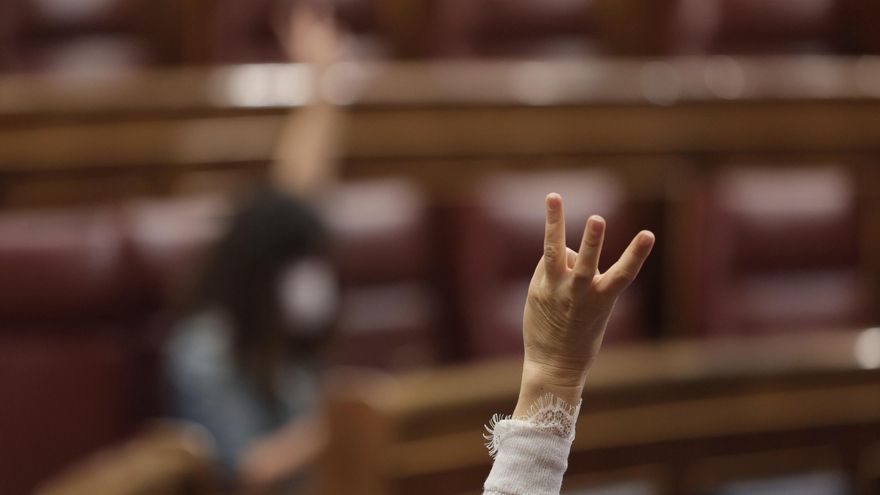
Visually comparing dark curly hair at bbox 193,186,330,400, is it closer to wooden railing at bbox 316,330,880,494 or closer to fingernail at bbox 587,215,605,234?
wooden railing at bbox 316,330,880,494

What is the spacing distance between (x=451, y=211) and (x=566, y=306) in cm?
42

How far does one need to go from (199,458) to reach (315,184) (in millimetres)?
182

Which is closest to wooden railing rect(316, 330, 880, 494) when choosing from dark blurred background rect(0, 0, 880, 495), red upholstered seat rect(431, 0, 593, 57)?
dark blurred background rect(0, 0, 880, 495)

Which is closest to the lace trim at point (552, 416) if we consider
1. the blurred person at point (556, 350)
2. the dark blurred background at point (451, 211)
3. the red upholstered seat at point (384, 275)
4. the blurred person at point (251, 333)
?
the blurred person at point (556, 350)

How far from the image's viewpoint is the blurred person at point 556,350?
0.11 meters

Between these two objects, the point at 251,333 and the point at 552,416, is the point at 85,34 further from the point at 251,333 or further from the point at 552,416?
the point at 552,416

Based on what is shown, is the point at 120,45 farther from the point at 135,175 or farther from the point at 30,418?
the point at 30,418

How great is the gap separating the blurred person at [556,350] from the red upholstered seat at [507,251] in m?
0.35

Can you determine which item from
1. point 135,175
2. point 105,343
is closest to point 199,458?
point 105,343

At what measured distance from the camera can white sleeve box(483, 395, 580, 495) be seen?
114mm

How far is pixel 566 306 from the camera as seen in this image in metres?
0.12

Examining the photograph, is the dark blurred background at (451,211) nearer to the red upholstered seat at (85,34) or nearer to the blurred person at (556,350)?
the red upholstered seat at (85,34)

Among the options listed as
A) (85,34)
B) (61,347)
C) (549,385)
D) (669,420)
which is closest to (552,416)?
(549,385)

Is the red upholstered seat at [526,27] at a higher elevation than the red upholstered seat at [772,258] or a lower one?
higher
